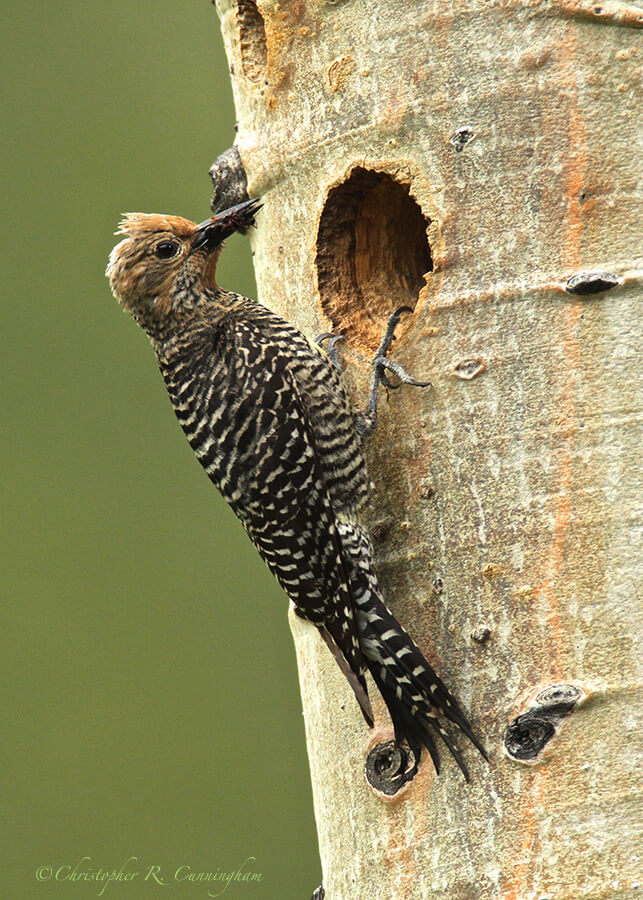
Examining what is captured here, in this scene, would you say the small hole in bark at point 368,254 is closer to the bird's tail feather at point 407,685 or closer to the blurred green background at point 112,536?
the bird's tail feather at point 407,685

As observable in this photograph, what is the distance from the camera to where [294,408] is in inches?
117

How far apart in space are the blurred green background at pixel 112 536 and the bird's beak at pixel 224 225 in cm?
248

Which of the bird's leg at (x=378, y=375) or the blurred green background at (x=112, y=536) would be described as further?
the blurred green background at (x=112, y=536)

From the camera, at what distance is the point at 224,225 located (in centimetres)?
312

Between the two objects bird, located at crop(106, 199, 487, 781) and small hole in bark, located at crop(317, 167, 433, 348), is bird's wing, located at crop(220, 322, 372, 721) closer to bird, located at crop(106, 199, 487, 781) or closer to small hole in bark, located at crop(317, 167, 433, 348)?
bird, located at crop(106, 199, 487, 781)

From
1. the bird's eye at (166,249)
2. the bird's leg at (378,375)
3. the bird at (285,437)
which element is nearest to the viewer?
the bird at (285,437)

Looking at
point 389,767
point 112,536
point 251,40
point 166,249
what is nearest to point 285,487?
point 389,767

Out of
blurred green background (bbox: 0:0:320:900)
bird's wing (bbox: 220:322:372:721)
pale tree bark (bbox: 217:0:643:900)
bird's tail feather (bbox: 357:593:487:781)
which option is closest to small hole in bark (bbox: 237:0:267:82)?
pale tree bark (bbox: 217:0:643:900)

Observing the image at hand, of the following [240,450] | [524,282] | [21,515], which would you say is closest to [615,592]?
[524,282]

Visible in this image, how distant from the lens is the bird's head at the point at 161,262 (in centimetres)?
326

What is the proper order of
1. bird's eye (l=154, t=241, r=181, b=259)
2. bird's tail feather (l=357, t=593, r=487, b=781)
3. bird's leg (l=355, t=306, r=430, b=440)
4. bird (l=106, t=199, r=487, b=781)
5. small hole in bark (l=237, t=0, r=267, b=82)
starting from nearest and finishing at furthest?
bird's tail feather (l=357, t=593, r=487, b=781) < bird (l=106, t=199, r=487, b=781) < bird's leg (l=355, t=306, r=430, b=440) < small hole in bark (l=237, t=0, r=267, b=82) < bird's eye (l=154, t=241, r=181, b=259)

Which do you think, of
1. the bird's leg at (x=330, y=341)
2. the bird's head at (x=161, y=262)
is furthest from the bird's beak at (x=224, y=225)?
the bird's leg at (x=330, y=341)

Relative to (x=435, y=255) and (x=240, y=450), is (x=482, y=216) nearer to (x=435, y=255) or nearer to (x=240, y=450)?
(x=435, y=255)

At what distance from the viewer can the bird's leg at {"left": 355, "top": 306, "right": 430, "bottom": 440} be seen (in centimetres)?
271
